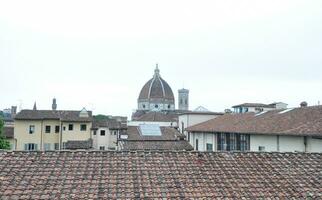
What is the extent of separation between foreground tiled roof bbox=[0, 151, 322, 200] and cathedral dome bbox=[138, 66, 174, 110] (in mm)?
99255

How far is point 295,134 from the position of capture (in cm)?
1984

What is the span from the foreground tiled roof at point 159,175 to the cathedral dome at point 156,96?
99.3 m

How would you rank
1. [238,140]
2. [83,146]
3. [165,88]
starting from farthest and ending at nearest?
[165,88] < [83,146] < [238,140]

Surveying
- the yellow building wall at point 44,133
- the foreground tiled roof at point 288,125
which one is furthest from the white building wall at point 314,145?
the yellow building wall at point 44,133

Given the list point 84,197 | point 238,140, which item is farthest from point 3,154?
point 238,140

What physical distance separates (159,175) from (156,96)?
101 meters

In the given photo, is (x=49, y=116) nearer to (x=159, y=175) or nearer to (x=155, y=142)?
(x=155, y=142)

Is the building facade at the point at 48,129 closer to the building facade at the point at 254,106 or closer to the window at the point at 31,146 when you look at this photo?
the window at the point at 31,146

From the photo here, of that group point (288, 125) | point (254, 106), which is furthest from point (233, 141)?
point (254, 106)

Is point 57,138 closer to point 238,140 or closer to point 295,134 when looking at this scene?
point 238,140

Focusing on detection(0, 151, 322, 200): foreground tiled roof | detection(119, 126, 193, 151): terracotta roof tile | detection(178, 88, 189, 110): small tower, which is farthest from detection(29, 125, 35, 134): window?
detection(178, 88, 189, 110): small tower

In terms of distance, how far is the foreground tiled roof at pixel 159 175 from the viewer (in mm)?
7777

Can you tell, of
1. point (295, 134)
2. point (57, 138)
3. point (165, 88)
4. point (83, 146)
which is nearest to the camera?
point (295, 134)

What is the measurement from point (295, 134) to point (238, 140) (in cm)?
783
